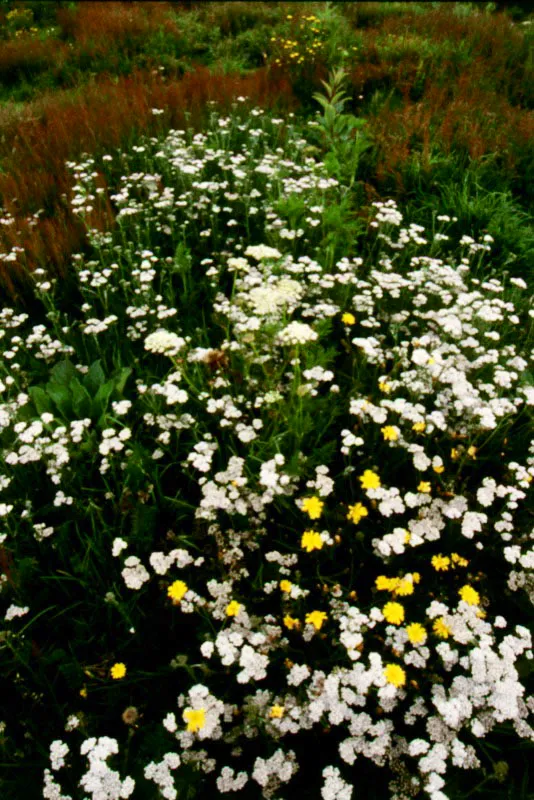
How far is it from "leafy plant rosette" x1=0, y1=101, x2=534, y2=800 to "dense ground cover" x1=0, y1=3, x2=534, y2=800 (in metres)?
0.01

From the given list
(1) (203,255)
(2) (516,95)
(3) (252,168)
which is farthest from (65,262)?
(2) (516,95)

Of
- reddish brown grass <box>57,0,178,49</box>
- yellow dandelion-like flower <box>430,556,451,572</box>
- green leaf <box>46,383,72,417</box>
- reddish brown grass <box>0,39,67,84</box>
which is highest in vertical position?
reddish brown grass <box>57,0,178,49</box>

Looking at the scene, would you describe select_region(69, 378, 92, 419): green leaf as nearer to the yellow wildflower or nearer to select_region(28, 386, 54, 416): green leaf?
select_region(28, 386, 54, 416): green leaf

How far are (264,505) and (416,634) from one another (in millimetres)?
862

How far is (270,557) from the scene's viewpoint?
91.5 inches

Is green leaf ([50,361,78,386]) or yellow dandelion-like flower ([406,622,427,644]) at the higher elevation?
green leaf ([50,361,78,386])

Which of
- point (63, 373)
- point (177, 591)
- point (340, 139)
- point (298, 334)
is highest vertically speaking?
point (340, 139)

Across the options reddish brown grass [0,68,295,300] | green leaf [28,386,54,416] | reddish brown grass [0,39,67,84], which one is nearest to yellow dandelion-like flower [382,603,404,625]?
green leaf [28,386,54,416]

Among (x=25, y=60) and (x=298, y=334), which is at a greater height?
(x=25, y=60)

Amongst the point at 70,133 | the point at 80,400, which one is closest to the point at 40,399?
the point at 80,400

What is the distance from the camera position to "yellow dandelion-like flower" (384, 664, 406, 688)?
192 centimetres

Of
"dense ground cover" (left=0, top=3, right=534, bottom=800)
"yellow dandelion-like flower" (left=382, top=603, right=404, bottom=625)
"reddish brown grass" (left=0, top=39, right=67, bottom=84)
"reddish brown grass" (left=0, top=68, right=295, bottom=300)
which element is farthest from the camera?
"reddish brown grass" (left=0, top=39, right=67, bottom=84)

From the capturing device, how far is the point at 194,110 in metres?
5.62

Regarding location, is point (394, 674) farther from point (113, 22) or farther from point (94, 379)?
point (113, 22)
